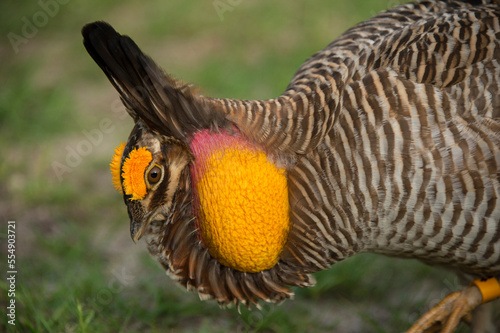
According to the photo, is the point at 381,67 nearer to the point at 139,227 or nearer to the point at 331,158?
the point at 331,158

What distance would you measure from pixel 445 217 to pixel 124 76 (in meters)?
1.31

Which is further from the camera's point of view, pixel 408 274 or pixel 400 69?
pixel 408 274

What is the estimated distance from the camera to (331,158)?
2232 millimetres

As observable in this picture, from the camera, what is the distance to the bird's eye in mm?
2168

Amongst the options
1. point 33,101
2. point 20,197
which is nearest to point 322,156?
point 20,197

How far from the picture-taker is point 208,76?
508 centimetres

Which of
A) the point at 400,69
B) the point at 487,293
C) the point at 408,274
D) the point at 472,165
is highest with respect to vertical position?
the point at 400,69

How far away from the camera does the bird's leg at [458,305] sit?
99.7 inches

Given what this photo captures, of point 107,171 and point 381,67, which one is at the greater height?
point 381,67

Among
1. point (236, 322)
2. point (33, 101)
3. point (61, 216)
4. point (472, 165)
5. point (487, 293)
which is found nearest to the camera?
point (472, 165)

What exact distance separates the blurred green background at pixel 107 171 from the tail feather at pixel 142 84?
23 cm

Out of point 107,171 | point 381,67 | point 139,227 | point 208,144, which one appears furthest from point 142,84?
point 107,171

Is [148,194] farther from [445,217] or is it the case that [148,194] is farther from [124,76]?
[445,217]

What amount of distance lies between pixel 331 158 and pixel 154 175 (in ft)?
2.21
